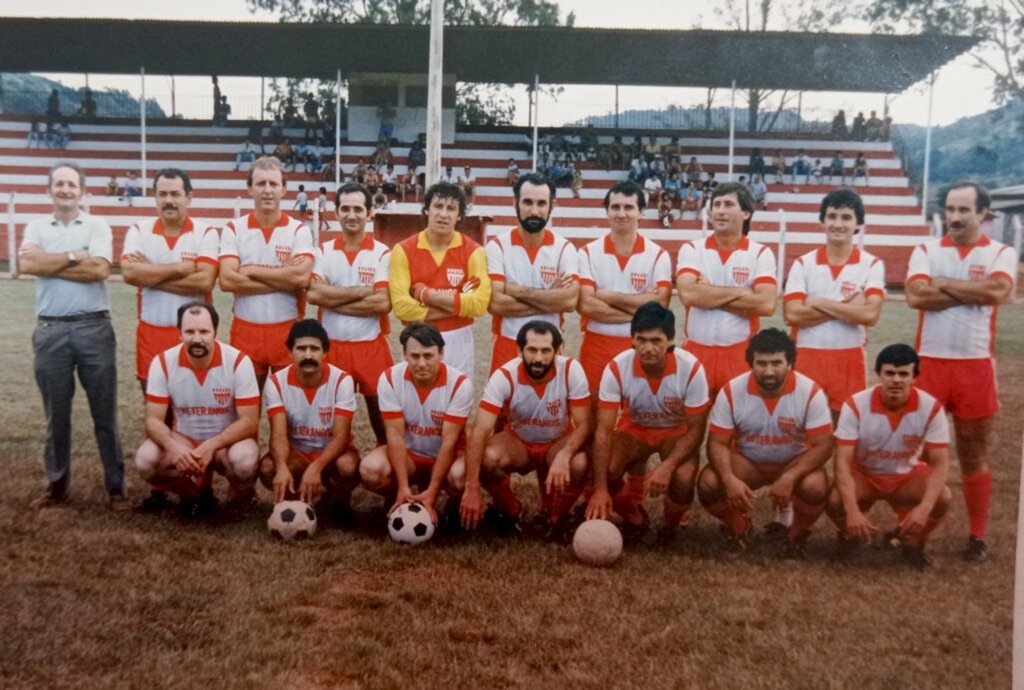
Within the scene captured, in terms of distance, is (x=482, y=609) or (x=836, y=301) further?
(x=836, y=301)

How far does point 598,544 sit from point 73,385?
232 cm

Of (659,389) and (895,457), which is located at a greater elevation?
(659,389)

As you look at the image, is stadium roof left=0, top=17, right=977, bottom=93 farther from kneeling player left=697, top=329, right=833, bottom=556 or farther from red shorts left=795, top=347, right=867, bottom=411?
kneeling player left=697, top=329, right=833, bottom=556

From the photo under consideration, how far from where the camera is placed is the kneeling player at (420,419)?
3.61 meters

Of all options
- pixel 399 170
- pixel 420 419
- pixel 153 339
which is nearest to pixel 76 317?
pixel 153 339

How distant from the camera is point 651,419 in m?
3.75

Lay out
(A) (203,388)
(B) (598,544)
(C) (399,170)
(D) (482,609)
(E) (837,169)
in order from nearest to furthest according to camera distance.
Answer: (D) (482,609) < (B) (598,544) < (A) (203,388) < (C) (399,170) < (E) (837,169)

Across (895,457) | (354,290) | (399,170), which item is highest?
(399,170)

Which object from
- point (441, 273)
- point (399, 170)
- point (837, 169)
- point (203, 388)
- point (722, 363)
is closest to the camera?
point (203, 388)

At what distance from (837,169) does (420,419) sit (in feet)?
9.08

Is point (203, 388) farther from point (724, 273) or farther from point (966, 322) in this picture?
point (966, 322)

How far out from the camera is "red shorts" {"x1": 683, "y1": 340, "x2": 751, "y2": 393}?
3912 mm

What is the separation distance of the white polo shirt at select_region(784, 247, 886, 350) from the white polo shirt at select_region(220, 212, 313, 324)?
2.19 m

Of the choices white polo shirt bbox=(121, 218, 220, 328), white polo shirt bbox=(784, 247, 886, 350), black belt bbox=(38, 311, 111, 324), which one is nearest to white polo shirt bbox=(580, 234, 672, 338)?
white polo shirt bbox=(784, 247, 886, 350)
